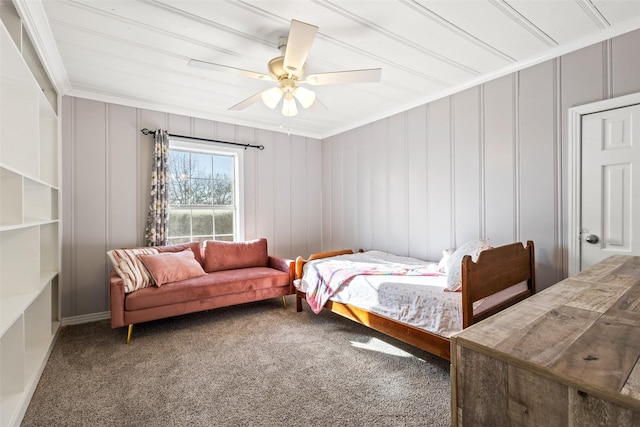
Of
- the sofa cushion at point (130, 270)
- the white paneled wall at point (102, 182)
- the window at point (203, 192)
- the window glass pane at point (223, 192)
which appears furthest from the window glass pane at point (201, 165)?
the sofa cushion at point (130, 270)

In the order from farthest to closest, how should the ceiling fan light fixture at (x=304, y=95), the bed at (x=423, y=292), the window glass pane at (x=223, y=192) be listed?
1. the window glass pane at (x=223, y=192)
2. the ceiling fan light fixture at (x=304, y=95)
3. the bed at (x=423, y=292)

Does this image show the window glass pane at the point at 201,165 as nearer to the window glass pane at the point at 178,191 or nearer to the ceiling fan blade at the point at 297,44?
the window glass pane at the point at 178,191

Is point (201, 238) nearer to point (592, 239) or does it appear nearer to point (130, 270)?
point (130, 270)

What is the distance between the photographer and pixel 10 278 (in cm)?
200

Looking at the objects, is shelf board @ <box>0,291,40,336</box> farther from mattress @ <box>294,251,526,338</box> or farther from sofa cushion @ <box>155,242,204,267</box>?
mattress @ <box>294,251,526,338</box>

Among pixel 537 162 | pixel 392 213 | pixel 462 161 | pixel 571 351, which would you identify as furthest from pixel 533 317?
pixel 392 213

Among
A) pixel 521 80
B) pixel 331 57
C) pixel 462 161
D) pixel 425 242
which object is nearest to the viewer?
pixel 331 57

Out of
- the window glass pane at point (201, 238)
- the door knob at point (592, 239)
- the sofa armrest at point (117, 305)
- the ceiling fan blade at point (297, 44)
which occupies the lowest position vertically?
the sofa armrest at point (117, 305)

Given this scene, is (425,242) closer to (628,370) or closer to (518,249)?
(518,249)

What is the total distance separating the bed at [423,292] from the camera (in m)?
2.00

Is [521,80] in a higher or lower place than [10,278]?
higher

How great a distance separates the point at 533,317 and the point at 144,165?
13.3 ft

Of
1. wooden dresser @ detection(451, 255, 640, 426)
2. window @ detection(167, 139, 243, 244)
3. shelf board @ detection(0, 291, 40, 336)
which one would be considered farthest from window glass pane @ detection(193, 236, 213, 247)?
wooden dresser @ detection(451, 255, 640, 426)

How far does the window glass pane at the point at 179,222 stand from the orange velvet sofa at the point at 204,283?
37 cm
